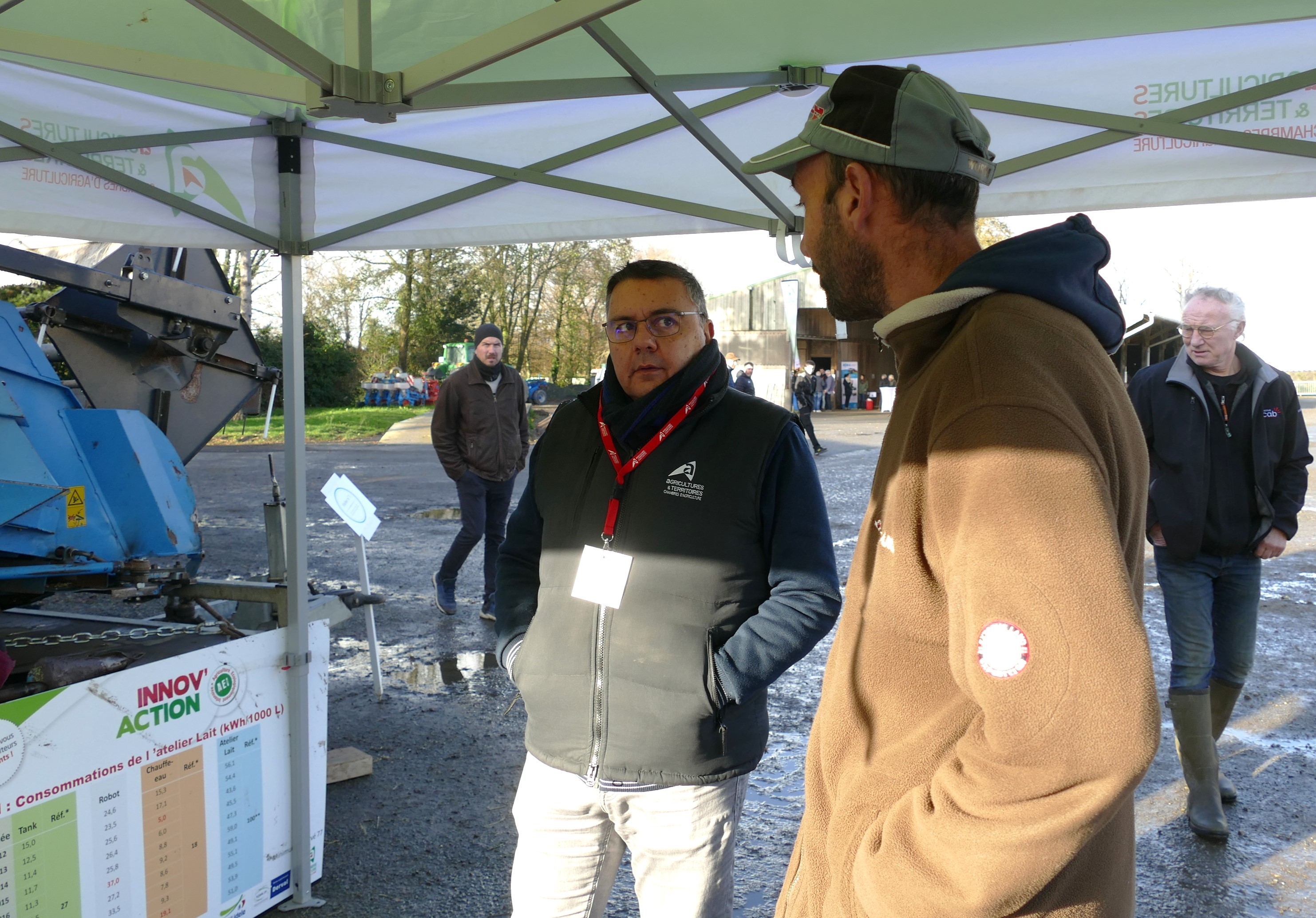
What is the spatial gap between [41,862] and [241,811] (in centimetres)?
63

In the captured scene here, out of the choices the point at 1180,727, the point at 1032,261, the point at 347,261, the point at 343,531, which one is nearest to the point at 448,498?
the point at 343,531

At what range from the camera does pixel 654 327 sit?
2.41m

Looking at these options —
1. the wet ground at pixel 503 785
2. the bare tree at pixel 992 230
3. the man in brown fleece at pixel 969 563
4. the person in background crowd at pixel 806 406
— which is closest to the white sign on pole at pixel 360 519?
the wet ground at pixel 503 785

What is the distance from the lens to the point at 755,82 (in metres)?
3.22

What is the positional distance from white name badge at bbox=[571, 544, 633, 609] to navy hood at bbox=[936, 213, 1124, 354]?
1.16 metres

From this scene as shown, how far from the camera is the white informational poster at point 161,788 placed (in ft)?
8.31

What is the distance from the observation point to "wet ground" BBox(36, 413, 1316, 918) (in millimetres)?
3568

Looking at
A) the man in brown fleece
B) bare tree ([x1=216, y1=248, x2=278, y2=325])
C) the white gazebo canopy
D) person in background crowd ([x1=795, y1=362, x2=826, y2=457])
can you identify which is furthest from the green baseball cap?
bare tree ([x1=216, y1=248, x2=278, y2=325])

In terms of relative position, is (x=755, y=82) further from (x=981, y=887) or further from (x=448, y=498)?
(x=448, y=498)

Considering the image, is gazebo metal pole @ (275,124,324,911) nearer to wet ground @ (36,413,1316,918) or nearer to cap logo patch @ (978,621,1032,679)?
wet ground @ (36,413,1316,918)

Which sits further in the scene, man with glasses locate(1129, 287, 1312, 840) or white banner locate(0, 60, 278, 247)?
man with glasses locate(1129, 287, 1312, 840)

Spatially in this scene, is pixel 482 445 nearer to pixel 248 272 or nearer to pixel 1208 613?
pixel 1208 613

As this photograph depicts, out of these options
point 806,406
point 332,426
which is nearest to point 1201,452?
point 806,406

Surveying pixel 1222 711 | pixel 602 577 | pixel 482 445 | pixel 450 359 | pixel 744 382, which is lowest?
pixel 1222 711
